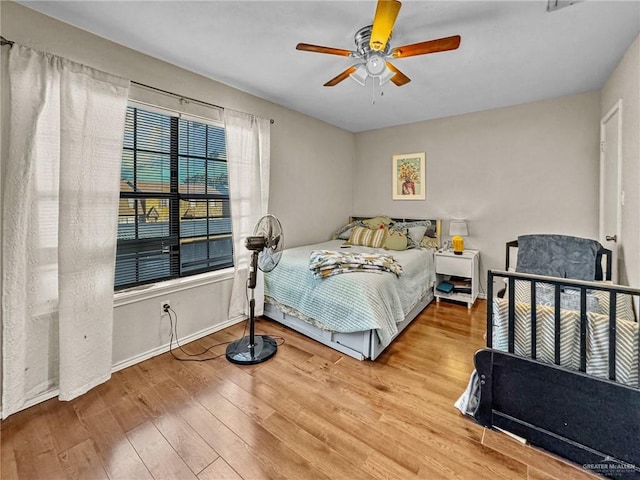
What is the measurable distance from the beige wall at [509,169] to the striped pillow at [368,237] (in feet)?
2.48

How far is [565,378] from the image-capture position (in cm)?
140

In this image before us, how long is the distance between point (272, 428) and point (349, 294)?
3.46ft

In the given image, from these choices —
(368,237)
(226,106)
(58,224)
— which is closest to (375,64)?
(226,106)

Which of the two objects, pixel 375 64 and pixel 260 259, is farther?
pixel 260 259

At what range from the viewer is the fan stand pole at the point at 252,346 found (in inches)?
92.0

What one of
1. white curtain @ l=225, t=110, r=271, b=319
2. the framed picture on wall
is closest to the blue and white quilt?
white curtain @ l=225, t=110, r=271, b=319

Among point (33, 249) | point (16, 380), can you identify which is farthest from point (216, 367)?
point (33, 249)

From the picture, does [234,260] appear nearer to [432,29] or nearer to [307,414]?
[307,414]

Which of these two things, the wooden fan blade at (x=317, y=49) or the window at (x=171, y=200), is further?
the window at (x=171, y=200)

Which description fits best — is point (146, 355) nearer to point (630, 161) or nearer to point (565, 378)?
point (565, 378)

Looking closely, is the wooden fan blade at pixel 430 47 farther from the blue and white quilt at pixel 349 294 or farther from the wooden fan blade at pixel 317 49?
Result: the blue and white quilt at pixel 349 294

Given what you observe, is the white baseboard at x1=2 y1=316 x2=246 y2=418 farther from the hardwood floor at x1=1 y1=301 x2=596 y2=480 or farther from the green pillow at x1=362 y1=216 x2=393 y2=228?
the green pillow at x1=362 y1=216 x2=393 y2=228

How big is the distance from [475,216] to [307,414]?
126 inches

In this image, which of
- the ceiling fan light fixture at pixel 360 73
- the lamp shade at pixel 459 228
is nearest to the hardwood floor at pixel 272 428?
the lamp shade at pixel 459 228
